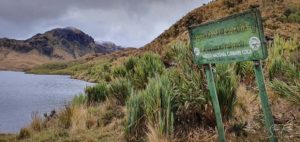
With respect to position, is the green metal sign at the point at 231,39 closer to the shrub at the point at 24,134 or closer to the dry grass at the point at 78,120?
the dry grass at the point at 78,120

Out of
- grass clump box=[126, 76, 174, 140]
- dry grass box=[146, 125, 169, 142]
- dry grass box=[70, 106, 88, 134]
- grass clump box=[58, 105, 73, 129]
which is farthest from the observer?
grass clump box=[58, 105, 73, 129]

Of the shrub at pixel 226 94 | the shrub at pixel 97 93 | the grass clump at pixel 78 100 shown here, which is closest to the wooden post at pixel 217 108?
the shrub at pixel 226 94

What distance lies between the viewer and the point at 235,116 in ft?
20.1

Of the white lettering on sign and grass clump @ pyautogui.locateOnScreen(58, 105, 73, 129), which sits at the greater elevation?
the white lettering on sign

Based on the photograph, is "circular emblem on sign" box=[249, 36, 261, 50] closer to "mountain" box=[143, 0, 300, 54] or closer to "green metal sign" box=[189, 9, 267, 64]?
"green metal sign" box=[189, 9, 267, 64]

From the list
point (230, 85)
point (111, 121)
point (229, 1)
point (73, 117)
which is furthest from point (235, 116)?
point (229, 1)

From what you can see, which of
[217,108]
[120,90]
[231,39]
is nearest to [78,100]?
[120,90]

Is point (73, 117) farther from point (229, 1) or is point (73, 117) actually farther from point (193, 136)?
point (229, 1)

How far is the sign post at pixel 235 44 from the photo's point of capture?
13.1 feet

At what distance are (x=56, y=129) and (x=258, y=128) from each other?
486 cm

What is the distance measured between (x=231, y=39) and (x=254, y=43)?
0.37 meters

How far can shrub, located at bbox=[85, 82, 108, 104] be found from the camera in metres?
11.6

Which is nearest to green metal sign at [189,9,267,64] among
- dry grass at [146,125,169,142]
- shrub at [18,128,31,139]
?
dry grass at [146,125,169,142]

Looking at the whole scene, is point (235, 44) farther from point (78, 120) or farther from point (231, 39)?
point (78, 120)
